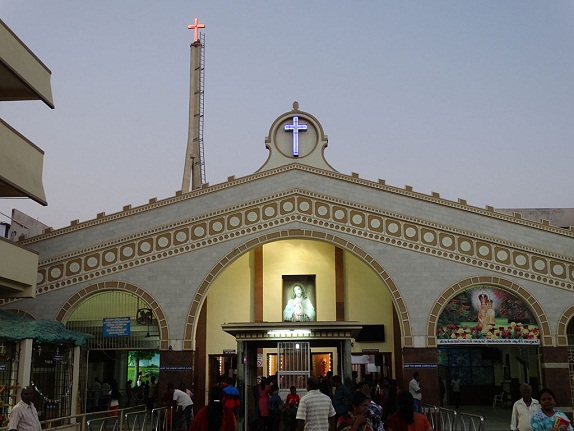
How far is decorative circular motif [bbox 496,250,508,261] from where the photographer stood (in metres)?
25.7

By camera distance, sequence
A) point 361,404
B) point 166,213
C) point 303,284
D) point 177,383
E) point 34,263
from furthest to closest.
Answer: point 303,284, point 166,213, point 177,383, point 34,263, point 361,404

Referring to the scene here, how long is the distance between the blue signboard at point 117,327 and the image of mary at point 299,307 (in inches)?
291

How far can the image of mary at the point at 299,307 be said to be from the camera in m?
30.0

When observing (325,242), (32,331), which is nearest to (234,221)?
(325,242)

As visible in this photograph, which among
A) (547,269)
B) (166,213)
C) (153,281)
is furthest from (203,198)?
(547,269)

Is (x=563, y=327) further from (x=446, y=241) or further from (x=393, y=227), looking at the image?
(x=393, y=227)

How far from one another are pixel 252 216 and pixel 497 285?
360 inches

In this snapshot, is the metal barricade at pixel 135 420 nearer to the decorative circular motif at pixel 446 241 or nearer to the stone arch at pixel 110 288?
the stone arch at pixel 110 288

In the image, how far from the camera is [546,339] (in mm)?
24969

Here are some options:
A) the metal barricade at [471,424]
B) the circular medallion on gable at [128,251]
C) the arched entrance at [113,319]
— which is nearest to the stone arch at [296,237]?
the arched entrance at [113,319]

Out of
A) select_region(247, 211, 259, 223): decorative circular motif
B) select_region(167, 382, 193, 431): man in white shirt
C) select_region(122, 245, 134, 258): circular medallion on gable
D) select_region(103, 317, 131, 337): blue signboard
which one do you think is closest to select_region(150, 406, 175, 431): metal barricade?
select_region(167, 382, 193, 431): man in white shirt

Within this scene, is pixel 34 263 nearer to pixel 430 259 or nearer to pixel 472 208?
pixel 430 259

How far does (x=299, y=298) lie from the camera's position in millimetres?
30312

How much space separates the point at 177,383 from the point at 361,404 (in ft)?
54.9
